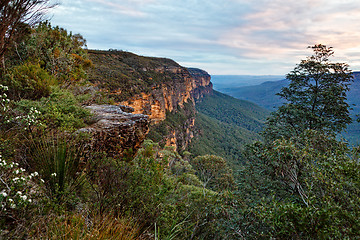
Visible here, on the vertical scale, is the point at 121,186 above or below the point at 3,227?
below

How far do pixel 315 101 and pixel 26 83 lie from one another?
1132cm

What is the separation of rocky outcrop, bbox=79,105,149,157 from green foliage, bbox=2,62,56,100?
1778mm

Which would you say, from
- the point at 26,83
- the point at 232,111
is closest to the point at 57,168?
the point at 26,83

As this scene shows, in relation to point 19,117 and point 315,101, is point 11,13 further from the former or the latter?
point 315,101

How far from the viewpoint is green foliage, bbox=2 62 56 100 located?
4723 mm

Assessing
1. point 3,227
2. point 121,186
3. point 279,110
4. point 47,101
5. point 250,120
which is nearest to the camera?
point 3,227

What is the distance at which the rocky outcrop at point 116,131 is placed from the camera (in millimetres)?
4262

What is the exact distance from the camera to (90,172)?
3166mm

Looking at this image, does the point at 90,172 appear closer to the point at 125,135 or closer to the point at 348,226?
the point at 125,135

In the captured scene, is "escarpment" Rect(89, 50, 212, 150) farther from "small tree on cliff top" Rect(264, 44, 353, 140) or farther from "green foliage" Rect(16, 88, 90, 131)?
"small tree on cliff top" Rect(264, 44, 353, 140)

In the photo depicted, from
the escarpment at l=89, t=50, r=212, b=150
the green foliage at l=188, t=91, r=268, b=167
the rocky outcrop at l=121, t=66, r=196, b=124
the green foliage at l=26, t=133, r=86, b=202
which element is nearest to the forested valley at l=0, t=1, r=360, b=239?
the green foliage at l=26, t=133, r=86, b=202

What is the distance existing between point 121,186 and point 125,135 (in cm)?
190

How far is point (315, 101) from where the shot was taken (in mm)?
8328

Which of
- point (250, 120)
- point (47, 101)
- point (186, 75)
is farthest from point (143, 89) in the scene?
point (250, 120)
